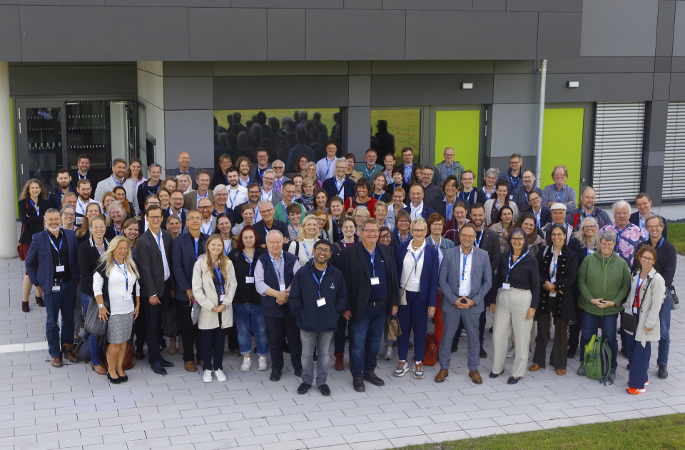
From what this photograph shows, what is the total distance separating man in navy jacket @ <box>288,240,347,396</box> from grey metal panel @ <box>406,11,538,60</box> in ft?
20.2

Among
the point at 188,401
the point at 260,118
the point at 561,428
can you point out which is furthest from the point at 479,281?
the point at 260,118

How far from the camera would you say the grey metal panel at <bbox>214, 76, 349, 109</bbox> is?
1306cm

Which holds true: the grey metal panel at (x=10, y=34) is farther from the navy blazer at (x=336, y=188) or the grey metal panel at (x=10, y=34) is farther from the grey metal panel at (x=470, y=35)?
the grey metal panel at (x=470, y=35)

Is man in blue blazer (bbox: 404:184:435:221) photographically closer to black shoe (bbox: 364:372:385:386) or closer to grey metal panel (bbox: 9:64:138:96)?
black shoe (bbox: 364:372:385:386)

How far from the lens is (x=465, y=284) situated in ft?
28.3

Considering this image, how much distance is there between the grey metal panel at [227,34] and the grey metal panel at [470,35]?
2.65 meters

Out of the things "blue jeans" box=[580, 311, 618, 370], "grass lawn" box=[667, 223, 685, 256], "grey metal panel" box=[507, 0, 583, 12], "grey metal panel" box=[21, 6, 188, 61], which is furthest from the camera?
"grass lawn" box=[667, 223, 685, 256]

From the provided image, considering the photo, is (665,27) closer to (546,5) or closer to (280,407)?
(546,5)

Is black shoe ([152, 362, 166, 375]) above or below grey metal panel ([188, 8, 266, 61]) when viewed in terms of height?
below

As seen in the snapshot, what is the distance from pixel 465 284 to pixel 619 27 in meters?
9.96

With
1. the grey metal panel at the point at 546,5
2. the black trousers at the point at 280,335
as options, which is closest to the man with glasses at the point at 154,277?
the black trousers at the point at 280,335

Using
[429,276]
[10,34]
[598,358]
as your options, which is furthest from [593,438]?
[10,34]

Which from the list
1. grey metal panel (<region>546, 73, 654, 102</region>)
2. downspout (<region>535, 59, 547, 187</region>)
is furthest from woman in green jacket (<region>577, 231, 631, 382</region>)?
grey metal panel (<region>546, 73, 654, 102</region>)

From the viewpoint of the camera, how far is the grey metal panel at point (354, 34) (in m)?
12.4
